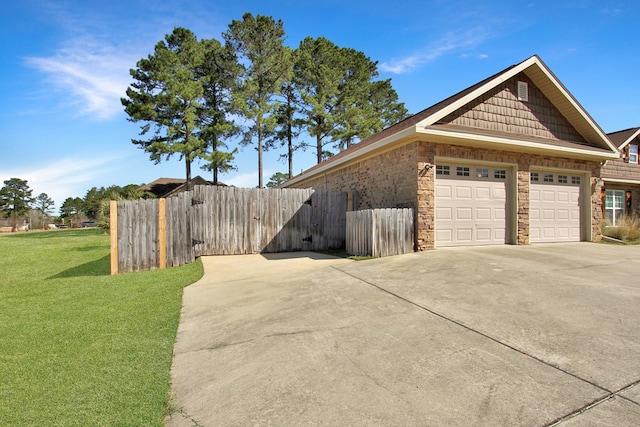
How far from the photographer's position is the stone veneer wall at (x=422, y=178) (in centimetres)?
903

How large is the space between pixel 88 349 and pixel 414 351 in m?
3.46

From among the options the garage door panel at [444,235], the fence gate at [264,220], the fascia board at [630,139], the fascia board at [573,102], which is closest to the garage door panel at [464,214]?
the garage door panel at [444,235]

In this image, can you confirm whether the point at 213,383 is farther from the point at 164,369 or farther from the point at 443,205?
the point at 443,205

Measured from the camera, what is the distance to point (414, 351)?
3.19m

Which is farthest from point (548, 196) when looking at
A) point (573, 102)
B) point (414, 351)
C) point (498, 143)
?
point (414, 351)

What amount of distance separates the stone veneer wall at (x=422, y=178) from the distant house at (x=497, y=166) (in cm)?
3

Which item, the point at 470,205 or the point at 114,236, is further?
the point at 470,205

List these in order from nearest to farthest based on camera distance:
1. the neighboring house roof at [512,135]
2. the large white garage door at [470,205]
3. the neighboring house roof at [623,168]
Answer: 1. the neighboring house roof at [512,135]
2. the large white garage door at [470,205]
3. the neighboring house roof at [623,168]

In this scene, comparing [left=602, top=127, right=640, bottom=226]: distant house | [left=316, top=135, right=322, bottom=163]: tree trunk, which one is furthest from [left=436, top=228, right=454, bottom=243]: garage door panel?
[left=316, top=135, right=322, bottom=163]: tree trunk

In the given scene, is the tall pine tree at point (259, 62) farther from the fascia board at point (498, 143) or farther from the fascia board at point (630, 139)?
the fascia board at point (630, 139)

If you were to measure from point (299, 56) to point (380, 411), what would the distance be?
2859 centimetres

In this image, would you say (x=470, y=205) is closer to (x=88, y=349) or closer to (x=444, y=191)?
(x=444, y=191)

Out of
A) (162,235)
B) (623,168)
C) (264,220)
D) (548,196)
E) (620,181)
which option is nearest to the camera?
(162,235)

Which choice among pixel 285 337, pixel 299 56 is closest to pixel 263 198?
pixel 285 337
